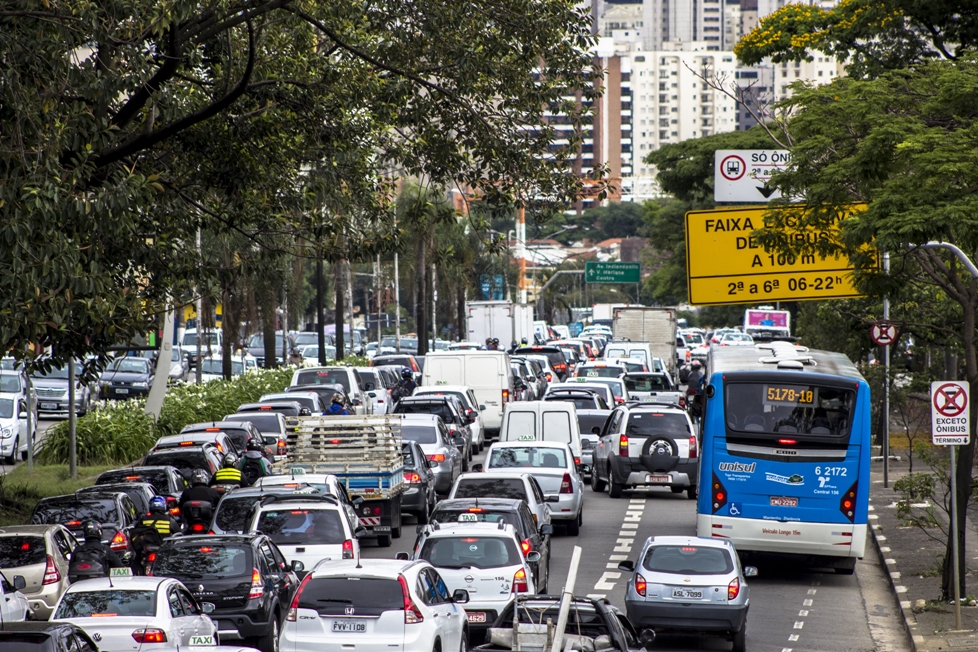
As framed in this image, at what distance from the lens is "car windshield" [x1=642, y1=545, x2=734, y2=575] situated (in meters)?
16.1

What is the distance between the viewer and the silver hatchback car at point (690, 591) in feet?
51.2

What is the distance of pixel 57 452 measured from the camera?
31.7 m

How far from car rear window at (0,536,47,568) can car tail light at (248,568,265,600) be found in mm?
2839

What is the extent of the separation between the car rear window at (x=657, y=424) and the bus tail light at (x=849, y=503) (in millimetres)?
8496

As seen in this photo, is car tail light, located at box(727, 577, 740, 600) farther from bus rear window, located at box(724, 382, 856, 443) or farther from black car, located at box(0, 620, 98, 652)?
black car, located at box(0, 620, 98, 652)

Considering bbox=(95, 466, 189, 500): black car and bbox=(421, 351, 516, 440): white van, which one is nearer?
bbox=(95, 466, 189, 500): black car

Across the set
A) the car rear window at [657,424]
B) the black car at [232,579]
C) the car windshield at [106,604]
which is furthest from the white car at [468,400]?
the car windshield at [106,604]

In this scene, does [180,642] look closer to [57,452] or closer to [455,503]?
[455,503]

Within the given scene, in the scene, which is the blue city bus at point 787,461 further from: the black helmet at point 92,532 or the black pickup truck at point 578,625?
the black helmet at point 92,532

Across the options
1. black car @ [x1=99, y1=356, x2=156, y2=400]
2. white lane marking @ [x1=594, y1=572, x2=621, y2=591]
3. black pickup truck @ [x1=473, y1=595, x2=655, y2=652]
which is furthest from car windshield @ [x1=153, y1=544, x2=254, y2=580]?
black car @ [x1=99, y1=356, x2=156, y2=400]

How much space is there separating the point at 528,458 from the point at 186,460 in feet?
19.7

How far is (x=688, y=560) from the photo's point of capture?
639 inches

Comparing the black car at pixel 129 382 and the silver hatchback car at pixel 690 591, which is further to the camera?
the black car at pixel 129 382

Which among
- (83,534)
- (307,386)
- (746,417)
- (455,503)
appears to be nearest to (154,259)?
(83,534)
